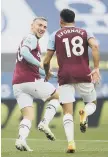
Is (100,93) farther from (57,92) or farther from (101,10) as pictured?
(57,92)

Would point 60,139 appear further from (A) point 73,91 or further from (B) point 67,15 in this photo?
(B) point 67,15

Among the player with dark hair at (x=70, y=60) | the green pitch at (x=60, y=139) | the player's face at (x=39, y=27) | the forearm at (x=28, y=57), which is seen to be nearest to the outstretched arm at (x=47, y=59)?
the player with dark hair at (x=70, y=60)

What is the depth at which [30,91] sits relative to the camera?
26.2ft

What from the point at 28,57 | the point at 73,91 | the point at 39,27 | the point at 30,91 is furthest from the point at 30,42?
the point at 73,91

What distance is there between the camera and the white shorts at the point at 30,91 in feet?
26.1

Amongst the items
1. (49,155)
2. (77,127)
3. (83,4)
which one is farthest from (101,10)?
(49,155)

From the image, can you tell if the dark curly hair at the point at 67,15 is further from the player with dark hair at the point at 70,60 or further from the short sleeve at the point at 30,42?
the short sleeve at the point at 30,42

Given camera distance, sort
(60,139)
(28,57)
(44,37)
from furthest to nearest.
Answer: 1. (44,37)
2. (60,139)
3. (28,57)

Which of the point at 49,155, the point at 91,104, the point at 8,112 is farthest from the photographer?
the point at 8,112

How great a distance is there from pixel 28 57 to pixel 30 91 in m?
0.52

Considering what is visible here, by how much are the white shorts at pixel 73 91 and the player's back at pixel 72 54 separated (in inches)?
2.6

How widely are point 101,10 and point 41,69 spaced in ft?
26.8

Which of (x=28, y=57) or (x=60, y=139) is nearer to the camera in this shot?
(x=28, y=57)

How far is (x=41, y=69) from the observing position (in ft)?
26.7
